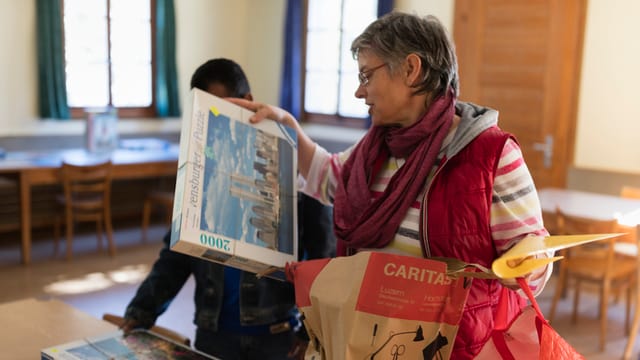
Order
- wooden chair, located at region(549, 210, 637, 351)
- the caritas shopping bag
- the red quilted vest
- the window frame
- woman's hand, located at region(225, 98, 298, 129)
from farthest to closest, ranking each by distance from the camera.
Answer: the window frame
wooden chair, located at region(549, 210, 637, 351)
woman's hand, located at region(225, 98, 298, 129)
the red quilted vest
the caritas shopping bag

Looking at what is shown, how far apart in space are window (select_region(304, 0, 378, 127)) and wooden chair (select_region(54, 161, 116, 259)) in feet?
8.63

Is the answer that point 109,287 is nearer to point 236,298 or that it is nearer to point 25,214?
point 25,214

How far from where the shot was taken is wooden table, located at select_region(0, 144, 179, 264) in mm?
4949

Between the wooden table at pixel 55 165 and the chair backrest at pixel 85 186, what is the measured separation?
4.3 inches

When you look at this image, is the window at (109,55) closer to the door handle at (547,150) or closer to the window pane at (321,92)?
the window pane at (321,92)

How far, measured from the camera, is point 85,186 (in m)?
5.15

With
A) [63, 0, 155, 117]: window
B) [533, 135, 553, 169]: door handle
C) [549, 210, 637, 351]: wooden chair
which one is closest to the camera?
[549, 210, 637, 351]: wooden chair

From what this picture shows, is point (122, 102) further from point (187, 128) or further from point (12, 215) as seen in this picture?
point (187, 128)

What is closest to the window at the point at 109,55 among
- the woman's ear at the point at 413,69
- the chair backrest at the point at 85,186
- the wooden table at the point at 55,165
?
the wooden table at the point at 55,165

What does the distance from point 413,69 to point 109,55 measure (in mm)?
5796

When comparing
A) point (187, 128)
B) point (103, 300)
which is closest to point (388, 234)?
point (187, 128)

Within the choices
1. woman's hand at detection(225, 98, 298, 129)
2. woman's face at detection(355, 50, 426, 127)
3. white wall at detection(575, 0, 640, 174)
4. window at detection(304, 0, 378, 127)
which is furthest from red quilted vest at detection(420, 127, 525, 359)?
window at detection(304, 0, 378, 127)

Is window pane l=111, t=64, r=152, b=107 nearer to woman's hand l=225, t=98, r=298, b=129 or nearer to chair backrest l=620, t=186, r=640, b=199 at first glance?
chair backrest l=620, t=186, r=640, b=199

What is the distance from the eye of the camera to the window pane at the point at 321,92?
714 centimetres
